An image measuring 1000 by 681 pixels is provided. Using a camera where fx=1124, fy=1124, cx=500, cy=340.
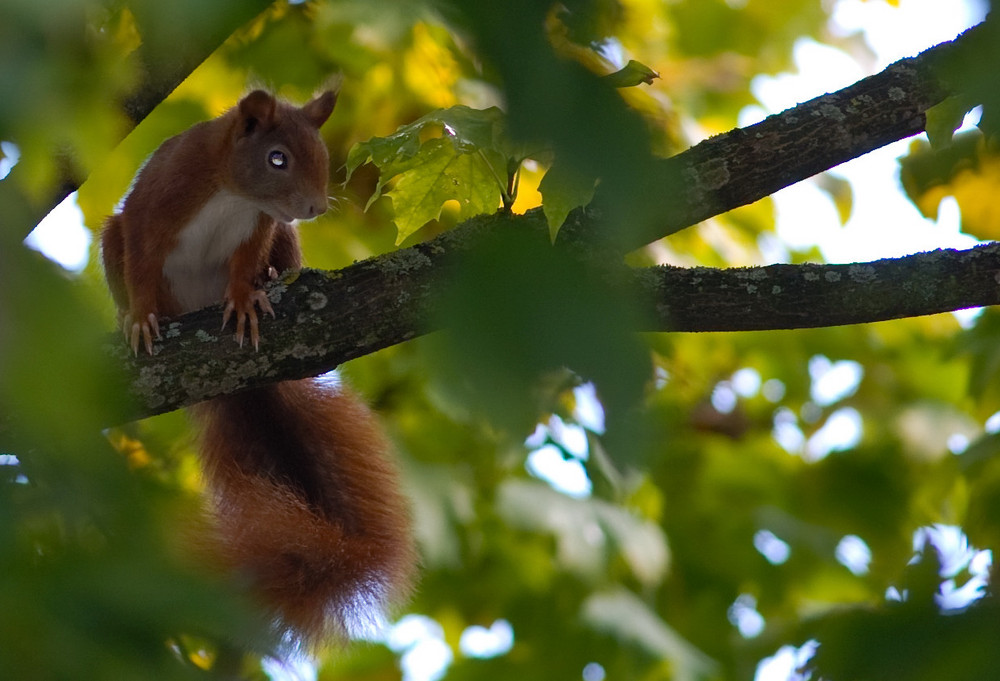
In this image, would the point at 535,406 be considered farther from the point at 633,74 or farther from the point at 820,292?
the point at 820,292

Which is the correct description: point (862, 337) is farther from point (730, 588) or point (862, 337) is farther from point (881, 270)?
point (881, 270)

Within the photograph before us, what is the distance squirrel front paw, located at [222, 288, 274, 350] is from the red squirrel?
0.14m

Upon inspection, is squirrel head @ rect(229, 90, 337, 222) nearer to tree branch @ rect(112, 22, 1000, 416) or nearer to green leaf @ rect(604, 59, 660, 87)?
tree branch @ rect(112, 22, 1000, 416)

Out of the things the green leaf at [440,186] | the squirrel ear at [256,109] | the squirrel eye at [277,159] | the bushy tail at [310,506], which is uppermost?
the squirrel ear at [256,109]

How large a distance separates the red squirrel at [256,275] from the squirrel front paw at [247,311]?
0.44 ft

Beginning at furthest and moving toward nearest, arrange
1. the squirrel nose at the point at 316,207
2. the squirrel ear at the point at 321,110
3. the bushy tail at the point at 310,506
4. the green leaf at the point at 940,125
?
the squirrel ear at the point at 321,110, the squirrel nose at the point at 316,207, the bushy tail at the point at 310,506, the green leaf at the point at 940,125

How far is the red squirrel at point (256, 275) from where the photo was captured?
8.90 feet

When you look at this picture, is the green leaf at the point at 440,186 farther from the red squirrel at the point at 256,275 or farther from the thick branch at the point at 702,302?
the red squirrel at the point at 256,275

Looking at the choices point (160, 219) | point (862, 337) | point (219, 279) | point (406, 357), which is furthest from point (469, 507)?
point (862, 337)

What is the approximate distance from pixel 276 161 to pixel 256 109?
163 mm

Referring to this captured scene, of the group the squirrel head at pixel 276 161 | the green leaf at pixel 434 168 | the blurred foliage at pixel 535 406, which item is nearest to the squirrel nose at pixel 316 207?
the squirrel head at pixel 276 161

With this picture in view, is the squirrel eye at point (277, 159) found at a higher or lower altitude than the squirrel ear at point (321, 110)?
lower

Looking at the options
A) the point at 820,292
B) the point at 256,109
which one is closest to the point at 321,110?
the point at 256,109

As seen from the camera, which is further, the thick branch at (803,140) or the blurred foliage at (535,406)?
the thick branch at (803,140)
